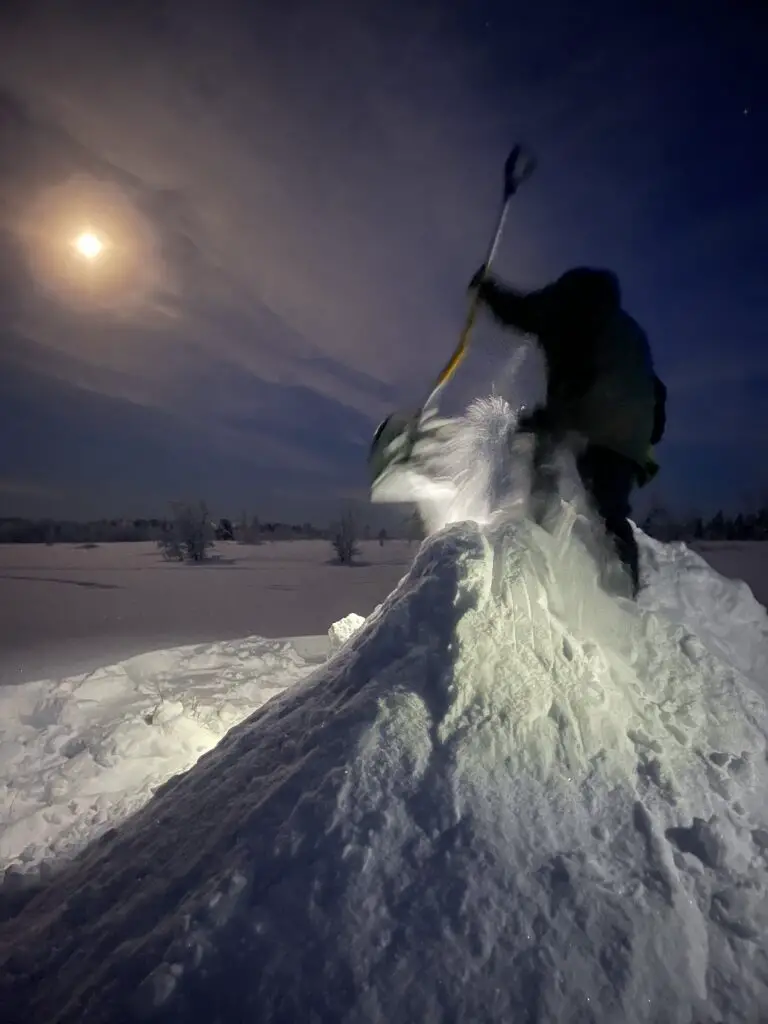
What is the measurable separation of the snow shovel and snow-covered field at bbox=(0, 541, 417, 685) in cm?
191

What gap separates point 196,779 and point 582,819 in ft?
7.12

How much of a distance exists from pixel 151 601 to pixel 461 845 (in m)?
15.2

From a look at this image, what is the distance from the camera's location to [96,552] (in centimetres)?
3152

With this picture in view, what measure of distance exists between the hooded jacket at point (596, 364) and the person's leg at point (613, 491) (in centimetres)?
8

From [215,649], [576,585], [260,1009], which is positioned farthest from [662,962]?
[215,649]

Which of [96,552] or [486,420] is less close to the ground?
[486,420]

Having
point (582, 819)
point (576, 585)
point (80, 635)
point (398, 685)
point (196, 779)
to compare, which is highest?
point (576, 585)

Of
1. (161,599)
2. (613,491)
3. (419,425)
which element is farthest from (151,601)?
(613,491)

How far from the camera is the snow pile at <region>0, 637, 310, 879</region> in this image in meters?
4.06

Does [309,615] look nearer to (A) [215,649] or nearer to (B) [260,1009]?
(A) [215,649]

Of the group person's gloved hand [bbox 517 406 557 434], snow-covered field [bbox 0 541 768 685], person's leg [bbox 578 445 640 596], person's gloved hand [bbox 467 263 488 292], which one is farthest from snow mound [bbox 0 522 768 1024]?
snow-covered field [bbox 0 541 768 685]

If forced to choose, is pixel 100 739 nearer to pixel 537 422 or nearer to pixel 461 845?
pixel 461 845

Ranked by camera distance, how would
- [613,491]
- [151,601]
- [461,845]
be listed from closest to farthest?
[461,845] < [613,491] < [151,601]

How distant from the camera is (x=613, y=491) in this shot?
3.76 meters
